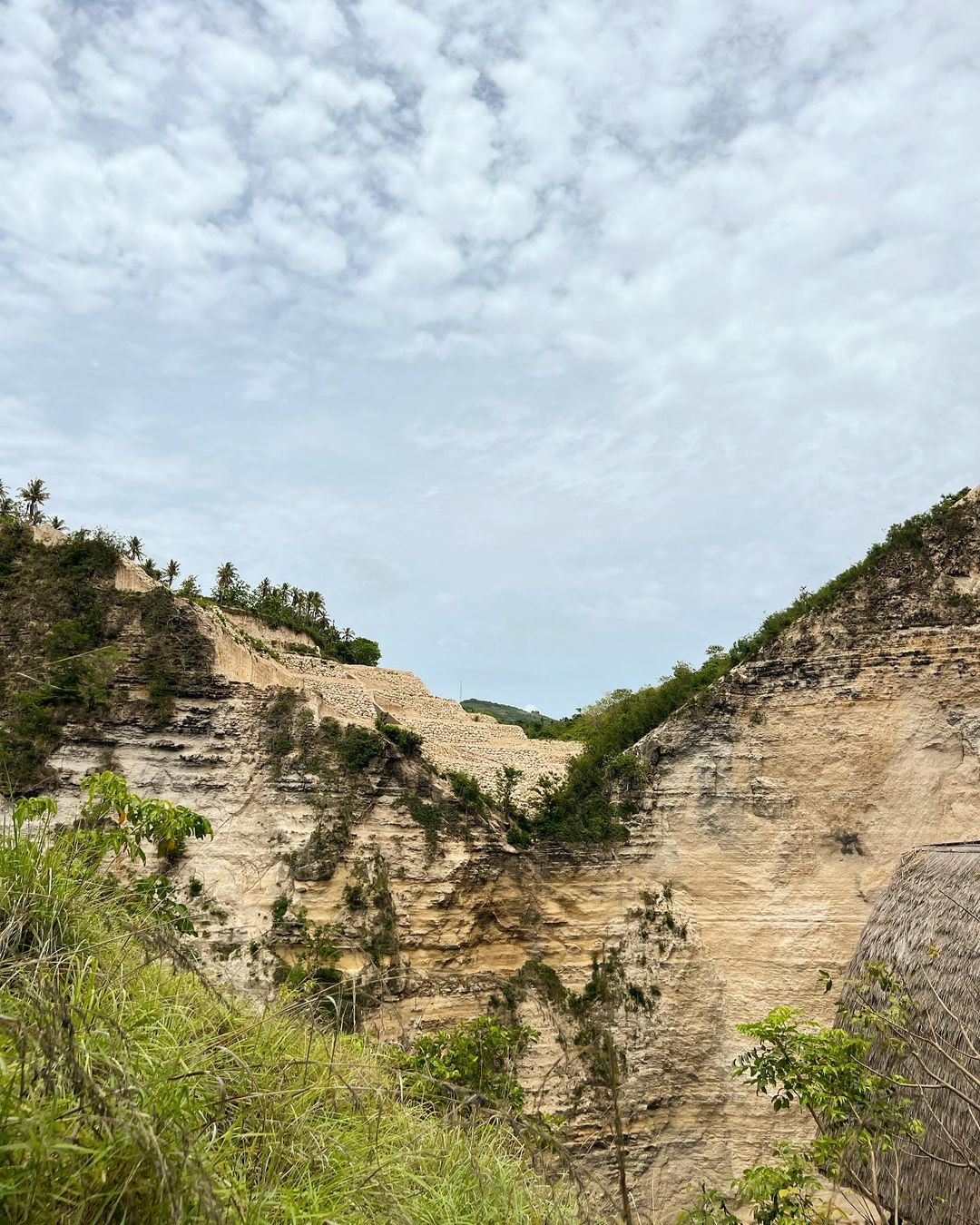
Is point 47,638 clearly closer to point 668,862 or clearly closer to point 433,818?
point 433,818

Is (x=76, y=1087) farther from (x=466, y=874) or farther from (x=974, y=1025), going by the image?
(x=466, y=874)

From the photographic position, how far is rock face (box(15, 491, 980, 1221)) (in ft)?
49.0

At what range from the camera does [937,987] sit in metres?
11.8

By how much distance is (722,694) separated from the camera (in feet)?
59.6

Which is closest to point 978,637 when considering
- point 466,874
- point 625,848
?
point 625,848

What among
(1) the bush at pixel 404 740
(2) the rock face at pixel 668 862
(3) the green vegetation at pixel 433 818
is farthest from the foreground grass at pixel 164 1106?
(1) the bush at pixel 404 740

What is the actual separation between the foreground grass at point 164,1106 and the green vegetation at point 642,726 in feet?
39.5

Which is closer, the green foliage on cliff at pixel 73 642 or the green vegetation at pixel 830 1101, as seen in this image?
the green vegetation at pixel 830 1101

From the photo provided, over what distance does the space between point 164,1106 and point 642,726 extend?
1829 centimetres

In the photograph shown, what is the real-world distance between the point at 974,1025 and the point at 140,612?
17386 mm

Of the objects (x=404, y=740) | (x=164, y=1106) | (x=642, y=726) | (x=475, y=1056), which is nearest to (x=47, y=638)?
(x=404, y=740)

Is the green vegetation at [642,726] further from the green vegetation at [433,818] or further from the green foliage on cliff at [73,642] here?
the green foliage on cliff at [73,642]

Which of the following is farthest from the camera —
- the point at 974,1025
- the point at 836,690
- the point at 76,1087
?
the point at 836,690

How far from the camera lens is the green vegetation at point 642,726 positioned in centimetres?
1764
